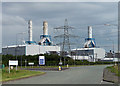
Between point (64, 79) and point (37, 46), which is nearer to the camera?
point (64, 79)

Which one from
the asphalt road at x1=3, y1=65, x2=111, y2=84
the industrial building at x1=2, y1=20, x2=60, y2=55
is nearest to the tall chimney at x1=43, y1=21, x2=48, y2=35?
the industrial building at x1=2, y1=20, x2=60, y2=55

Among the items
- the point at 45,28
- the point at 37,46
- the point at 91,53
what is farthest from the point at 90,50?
the point at 37,46

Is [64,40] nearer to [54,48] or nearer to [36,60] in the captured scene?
[36,60]

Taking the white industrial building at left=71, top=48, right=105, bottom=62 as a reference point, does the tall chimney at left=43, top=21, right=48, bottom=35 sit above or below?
above

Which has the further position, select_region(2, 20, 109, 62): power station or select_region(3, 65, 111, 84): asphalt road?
select_region(2, 20, 109, 62): power station

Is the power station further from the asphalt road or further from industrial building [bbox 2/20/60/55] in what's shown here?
the asphalt road

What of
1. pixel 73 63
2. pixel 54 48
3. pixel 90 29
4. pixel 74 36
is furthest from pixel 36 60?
pixel 90 29

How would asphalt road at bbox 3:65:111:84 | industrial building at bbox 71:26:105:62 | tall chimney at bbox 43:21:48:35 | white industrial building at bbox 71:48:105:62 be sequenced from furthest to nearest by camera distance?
white industrial building at bbox 71:48:105:62 → industrial building at bbox 71:26:105:62 → tall chimney at bbox 43:21:48:35 → asphalt road at bbox 3:65:111:84

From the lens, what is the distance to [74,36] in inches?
3469

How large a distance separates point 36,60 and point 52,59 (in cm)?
752

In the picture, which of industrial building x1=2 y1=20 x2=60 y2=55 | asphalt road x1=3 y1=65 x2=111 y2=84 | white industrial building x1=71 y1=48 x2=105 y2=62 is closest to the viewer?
asphalt road x1=3 y1=65 x2=111 y2=84

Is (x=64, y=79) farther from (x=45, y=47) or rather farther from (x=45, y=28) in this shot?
(x=45, y=47)

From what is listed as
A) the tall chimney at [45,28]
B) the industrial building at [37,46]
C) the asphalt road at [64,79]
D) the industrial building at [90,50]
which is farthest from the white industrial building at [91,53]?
the asphalt road at [64,79]

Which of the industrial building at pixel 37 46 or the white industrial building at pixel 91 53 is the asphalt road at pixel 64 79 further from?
the white industrial building at pixel 91 53
